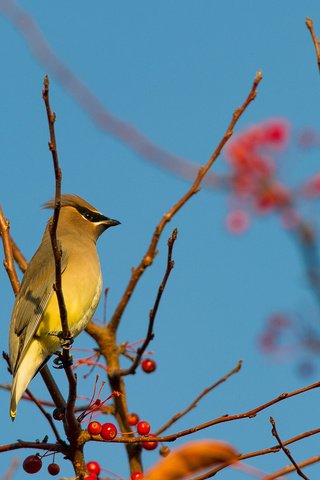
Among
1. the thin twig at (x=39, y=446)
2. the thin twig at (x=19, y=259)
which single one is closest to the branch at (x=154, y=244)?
the thin twig at (x=19, y=259)

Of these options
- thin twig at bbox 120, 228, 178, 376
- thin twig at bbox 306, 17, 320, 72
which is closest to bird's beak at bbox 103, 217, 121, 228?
thin twig at bbox 120, 228, 178, 376

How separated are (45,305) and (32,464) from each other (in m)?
1.10

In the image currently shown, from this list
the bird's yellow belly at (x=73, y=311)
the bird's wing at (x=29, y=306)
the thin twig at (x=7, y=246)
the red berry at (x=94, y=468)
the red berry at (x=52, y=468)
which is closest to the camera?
the red berry at (x=52, y=468)

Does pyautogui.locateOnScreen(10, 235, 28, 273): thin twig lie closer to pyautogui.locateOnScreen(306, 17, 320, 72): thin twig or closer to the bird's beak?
the bird's beak

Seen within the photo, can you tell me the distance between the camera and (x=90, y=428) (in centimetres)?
281

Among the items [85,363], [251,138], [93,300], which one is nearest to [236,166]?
[251,138]

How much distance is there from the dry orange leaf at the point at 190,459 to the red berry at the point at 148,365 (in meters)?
3.02

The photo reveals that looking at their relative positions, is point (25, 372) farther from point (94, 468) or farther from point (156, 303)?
point (156, 303)

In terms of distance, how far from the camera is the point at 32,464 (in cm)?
287

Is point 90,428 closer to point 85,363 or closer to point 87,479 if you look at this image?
point 87,479

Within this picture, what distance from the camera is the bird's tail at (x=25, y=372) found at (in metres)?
3.23

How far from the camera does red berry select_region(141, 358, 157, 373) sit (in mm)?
4367

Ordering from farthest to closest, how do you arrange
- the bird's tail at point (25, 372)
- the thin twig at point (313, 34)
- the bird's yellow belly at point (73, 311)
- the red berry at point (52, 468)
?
the bird's yellow belly at point (73, 311), the bird's tail at point (25, 372), the red berry at point (52, 468), the thin twig at point (313, 34)

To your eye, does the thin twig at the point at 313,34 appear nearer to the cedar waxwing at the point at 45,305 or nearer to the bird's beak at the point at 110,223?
the cedar waxwing at the point at 45,305
